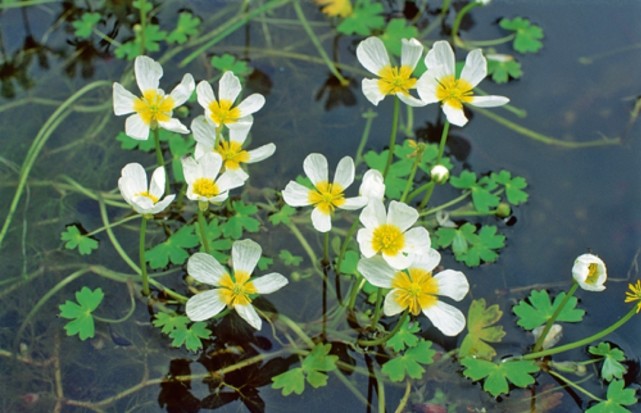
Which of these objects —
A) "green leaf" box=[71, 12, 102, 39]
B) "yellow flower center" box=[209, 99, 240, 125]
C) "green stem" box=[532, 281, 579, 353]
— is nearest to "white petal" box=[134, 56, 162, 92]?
"yellow flower center" box=[209, 99, 240, 125]

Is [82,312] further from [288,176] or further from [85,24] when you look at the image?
[85,24]

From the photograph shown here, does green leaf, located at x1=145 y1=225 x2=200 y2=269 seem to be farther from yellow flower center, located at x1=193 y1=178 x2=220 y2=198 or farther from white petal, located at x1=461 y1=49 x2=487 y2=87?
white petal, located at x1=461 y1=49 x2=487 y2=87

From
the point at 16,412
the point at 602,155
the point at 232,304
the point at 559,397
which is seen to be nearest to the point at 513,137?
the point at 602,155

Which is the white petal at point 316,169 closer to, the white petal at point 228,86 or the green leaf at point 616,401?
the white petal at point 228,86

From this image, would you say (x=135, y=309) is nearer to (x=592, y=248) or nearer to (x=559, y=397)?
(x=559, y=397)

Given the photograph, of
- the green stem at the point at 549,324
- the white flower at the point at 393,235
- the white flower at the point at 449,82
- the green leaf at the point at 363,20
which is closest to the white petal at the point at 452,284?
the white flower at the point at 393,235
